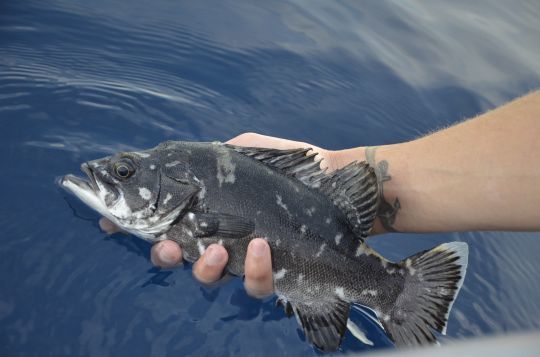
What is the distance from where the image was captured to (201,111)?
17.0ft

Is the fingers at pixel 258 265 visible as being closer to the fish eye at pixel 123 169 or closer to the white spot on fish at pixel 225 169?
the white spot on fish at pixel 225 169

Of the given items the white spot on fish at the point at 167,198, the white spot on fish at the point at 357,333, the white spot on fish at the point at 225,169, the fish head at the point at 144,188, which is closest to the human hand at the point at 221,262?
the fish head at the point at 144,188

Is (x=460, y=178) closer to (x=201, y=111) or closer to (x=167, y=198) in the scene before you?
(x=167, y=198)

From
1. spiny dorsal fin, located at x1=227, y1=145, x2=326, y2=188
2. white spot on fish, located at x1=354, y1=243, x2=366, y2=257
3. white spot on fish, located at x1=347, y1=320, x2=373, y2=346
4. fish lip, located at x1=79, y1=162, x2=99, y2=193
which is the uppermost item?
spiny dorsal fin, located at x1=227, y1=145, x2=326, y2=188

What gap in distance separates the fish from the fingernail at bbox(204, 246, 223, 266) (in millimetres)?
81

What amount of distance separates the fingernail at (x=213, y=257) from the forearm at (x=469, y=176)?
1392 mm

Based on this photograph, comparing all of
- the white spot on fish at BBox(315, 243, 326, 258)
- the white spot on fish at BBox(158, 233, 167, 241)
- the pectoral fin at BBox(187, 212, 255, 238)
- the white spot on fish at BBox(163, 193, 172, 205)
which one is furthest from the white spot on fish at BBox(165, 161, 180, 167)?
the white spot on fish at BBox(315, 243, 326, 258)

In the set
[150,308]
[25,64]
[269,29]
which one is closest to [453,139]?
[150,308]

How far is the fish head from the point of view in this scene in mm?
3416

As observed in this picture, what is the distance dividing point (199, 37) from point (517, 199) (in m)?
4.01

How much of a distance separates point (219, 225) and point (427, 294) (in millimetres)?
1407

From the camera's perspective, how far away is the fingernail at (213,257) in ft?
10.9

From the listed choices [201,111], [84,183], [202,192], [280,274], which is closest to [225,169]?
[202,192]

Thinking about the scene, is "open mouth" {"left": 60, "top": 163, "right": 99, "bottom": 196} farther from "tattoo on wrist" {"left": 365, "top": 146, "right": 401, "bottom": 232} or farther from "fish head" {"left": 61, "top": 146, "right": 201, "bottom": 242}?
"tattoo on wrist" {"left": 365, "top": 146, "right": 401, "bottom": 232}
